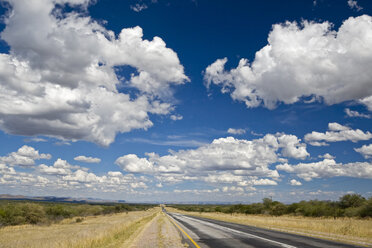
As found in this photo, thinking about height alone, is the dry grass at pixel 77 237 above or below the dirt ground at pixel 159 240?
below

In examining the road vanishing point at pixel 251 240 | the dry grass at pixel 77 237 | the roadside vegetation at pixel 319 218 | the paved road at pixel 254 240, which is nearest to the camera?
the road vanishing point at pixel 251 240

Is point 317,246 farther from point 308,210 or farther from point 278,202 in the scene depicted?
point 278,202

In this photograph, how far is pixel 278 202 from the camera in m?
81.5

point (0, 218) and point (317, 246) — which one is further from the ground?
point (317, 246)

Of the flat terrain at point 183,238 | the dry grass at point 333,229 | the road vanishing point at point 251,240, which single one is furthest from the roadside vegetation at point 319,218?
the road vanishing point at point 251,240

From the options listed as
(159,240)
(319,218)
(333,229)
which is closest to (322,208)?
(319,218)

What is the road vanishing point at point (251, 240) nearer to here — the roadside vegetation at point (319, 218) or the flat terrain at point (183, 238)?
the flat terrain at point (183, 238)

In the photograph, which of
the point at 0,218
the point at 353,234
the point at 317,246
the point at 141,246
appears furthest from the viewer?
the point at 0,218

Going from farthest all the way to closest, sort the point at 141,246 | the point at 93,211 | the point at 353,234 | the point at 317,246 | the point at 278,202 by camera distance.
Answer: the point at 93,211, the point at 278,202, the point at 353,234, the point at 141,246, the point at 317,246

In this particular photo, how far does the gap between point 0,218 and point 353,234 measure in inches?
1993

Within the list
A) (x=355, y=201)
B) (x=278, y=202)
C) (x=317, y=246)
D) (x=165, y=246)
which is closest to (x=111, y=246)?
(x=165, y=246)

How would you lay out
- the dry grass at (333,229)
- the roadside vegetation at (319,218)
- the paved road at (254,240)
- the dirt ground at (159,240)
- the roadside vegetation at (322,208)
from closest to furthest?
the paved road at (254,240) → the dirt ground at (159,240) → the dry grass at (333,229) → the roadside vegetation at (319,218) → the roadside vegetation at (322,208)

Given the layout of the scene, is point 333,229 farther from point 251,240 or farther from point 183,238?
point 183,238

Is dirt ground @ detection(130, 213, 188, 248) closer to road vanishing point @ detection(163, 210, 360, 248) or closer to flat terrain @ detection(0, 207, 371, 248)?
flat terrain @ detection(0, 207, 371, 248)
